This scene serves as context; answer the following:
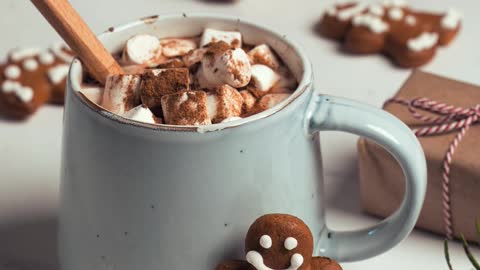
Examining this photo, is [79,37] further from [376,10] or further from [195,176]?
[376,10]

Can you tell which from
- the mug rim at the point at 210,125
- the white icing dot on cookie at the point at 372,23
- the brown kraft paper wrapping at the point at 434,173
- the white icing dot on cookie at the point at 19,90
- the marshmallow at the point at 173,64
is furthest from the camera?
the white icing dot on cookie at the point at 372,23

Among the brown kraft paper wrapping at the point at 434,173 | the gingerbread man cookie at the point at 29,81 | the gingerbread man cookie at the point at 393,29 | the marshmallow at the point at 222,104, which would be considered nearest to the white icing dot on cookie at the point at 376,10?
the gingerbread man cookie at the point at 393,29

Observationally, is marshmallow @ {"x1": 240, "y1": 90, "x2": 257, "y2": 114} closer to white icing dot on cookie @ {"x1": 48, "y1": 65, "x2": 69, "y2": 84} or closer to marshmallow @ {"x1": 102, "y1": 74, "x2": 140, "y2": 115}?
marshmallow @ {"x1": 102, "y1": 74, "x2": 140, "y2": 115}

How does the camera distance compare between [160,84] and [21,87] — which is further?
[21,87]

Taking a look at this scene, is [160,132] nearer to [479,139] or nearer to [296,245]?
[296,245]

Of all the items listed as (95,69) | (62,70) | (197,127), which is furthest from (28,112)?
(197,127)

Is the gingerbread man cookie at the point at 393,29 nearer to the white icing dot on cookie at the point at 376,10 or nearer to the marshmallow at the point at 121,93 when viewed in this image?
the white icing dot on cookie at the point at 376,10

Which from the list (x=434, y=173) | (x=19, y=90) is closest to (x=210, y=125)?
(x=434, y=173)
